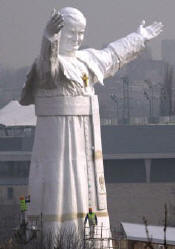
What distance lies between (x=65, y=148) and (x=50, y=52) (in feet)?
6.87

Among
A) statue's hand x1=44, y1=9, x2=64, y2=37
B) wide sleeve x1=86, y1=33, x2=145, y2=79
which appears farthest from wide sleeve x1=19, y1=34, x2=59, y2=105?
wide sleeve x1=86, y1=33, x2=145, y2=79

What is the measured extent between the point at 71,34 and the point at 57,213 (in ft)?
9.60

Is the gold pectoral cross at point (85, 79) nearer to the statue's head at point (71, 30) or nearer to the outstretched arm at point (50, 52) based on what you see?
the statue's head at point (71, 30)

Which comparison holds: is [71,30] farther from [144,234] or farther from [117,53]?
[144,234]

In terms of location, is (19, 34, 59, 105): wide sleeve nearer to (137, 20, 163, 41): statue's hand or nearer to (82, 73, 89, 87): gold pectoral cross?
(82, 73, 89, 87): gold pectoral cross

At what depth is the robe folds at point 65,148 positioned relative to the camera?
1119 inches

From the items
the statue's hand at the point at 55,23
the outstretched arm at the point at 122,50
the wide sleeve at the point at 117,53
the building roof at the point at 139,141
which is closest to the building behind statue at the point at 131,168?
the building roof at the point at 139,141

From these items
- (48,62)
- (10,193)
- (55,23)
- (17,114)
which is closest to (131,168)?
(10,193)

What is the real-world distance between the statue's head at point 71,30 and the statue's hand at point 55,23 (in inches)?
80.2

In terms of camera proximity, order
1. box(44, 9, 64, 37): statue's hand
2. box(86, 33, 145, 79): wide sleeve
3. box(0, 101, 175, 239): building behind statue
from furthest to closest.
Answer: box(0, 101, 175, 239): building behind statue
box(86, 33, 145, 79): wide sleeve
box(44, 9, 64, 37): statue's hand

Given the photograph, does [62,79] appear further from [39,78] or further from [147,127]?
[147,127]

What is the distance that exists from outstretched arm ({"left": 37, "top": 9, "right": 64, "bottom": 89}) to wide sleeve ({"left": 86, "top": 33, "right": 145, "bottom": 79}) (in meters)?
1.62

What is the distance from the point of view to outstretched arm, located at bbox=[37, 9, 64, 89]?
1025 inches

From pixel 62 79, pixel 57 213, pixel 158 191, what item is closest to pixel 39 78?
pixel 62 79
